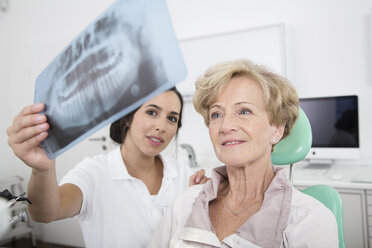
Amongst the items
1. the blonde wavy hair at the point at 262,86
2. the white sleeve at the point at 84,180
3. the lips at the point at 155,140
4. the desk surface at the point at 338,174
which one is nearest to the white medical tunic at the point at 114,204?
the white sleeve at the point at 84,180

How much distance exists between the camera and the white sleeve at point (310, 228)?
905 mm

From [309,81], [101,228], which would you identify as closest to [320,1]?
[309,81]

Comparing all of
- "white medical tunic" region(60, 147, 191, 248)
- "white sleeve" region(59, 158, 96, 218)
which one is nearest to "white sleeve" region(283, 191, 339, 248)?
"white medical tunic" region(60, 147, 191, 248)

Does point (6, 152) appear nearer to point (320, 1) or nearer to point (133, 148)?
point (133, 148)

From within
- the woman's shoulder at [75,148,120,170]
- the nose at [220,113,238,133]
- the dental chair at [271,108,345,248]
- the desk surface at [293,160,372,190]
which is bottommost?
the desk surface at [293,160,372,190]

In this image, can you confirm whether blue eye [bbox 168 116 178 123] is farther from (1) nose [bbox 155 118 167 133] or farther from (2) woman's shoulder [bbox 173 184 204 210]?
(2) woman's shoulder [bbox 173 184 204 210]

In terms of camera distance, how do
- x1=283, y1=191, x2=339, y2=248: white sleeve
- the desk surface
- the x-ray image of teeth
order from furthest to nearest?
the desk surface, x1=283, y1=191, x2=339, y2=248: white sleeve, the x-ray image of teeth

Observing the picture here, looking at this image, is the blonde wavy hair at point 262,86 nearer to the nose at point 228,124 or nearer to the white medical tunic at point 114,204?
the nose at point 228,124

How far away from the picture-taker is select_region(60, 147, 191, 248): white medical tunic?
1.07 metres

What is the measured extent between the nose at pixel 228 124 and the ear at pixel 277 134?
0.18 meters

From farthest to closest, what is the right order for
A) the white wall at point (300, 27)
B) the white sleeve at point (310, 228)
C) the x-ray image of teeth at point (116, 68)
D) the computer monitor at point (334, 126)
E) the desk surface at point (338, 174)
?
the computer monitor at point (334, 126), the desk surface at point (338, 174), the white wall at point (300, 27), the white sleeve at point (310, 228), the x-ray image of teeth at point (116, 68)

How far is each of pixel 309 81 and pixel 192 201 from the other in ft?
5.79

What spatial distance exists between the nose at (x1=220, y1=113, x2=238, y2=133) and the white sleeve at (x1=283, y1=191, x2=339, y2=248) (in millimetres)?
303

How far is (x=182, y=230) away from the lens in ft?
3.38
